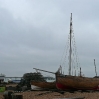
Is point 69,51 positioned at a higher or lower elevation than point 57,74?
higher

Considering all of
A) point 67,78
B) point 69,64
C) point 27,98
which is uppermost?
point 69,64

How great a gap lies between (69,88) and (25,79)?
11.2 m

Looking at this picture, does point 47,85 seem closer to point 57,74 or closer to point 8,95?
point 57,74

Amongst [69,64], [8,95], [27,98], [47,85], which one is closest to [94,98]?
[27,98]

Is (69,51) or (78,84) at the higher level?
(69,51)

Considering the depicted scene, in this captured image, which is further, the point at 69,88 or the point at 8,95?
the point at 69,88

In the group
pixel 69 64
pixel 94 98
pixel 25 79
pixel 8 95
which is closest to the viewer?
pixel 8 95

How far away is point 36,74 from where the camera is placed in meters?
38.9

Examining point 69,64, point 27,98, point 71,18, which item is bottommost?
point 27,98

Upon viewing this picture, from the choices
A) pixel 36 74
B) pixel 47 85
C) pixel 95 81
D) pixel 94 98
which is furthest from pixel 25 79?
pixel 94 98

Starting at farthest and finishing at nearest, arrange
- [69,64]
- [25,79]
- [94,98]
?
[25,79] → [69,64] → [94,98]

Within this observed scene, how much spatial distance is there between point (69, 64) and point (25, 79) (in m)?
7.95

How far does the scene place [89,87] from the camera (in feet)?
93.9

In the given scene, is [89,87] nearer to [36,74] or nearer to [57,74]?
[57,74]
